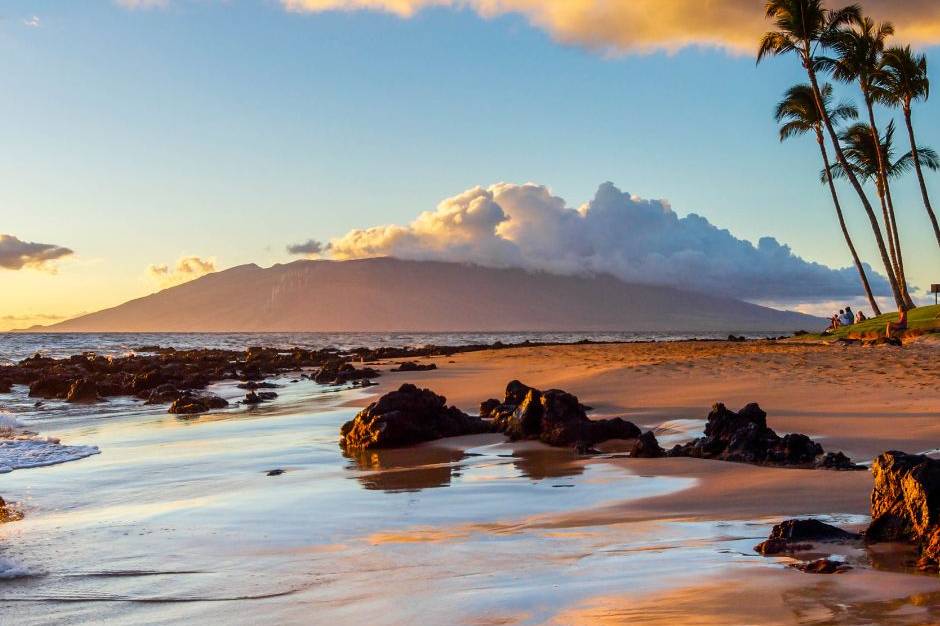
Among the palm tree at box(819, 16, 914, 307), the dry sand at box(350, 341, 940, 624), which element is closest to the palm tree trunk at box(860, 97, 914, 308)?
the palm tree at box(819, 16, 914, 307)

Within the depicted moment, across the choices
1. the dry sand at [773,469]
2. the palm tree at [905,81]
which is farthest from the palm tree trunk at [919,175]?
the dry sand at [773,469]

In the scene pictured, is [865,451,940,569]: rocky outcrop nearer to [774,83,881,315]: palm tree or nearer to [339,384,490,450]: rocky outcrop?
[339,384,490,450]: rocky outcrop

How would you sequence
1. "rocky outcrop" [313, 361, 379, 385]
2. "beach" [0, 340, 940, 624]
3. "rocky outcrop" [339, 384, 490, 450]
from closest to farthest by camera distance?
"beach" [0, 340, 940, 624] < "rocky outcrop" [339, 384, 490, 450] < "rocky outcrop" [313, 361, 379, 385]

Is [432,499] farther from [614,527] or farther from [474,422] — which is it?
[474,422]

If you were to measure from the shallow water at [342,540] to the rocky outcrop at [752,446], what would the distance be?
100 cm

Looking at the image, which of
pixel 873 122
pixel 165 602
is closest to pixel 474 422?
pixel 165 602

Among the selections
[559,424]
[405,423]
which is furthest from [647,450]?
[405,423]

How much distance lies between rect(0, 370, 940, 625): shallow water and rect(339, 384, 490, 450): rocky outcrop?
23.8 inches

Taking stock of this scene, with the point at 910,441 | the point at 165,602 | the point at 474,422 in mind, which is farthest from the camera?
the point at 474,422

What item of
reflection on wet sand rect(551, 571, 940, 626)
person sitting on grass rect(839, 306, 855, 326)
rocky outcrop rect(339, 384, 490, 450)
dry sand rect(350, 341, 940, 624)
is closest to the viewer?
reflection on wet sand rect(551, 571, 940, 626)

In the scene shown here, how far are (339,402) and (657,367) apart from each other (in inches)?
297

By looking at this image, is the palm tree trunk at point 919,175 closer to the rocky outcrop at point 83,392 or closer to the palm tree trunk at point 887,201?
the palm tree trunk at point 887,201

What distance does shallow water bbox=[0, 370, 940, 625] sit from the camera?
4.64 m

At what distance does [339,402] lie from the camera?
63.0 feet
